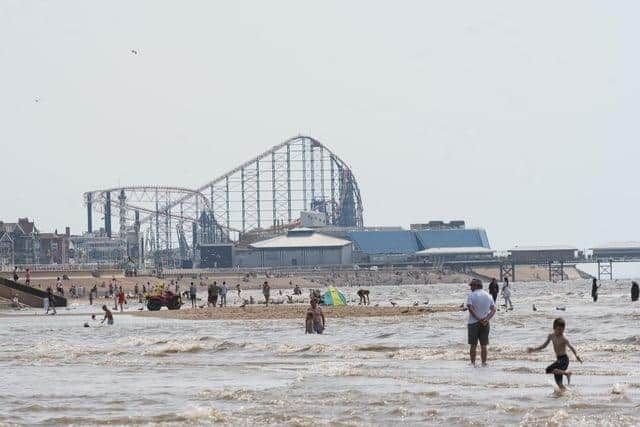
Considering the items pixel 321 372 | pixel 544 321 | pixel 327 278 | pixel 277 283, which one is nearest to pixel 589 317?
pixel 544 321

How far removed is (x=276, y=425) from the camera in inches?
615

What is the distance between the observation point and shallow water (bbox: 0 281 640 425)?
16328 mm

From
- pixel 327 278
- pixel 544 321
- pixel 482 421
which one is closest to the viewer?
pixel 482 421

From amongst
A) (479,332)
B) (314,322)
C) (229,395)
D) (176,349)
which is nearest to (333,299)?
(314,322)

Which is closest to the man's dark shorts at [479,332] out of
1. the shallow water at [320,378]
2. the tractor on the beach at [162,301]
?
the shallow water at [320,378]

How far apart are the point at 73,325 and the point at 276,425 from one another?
98.2 ft

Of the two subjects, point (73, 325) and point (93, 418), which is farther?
point (73, 325)

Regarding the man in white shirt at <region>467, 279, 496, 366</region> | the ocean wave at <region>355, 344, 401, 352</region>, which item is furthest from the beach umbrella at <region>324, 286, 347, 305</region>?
the man in white shirt at <region>467, 279, 496, 366</region>

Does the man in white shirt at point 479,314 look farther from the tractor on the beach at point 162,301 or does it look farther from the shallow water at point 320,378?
the tractor on the beach at point 162,301

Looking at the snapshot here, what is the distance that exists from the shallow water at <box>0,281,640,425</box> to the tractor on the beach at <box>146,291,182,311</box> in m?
22.8

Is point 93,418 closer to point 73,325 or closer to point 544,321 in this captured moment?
point 544,321

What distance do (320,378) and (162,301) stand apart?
39.2 metres

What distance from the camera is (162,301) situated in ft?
196

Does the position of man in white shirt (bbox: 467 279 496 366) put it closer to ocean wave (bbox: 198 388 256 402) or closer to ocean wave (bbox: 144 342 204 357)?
ocean wave (bbox: 198 388 256 402)
